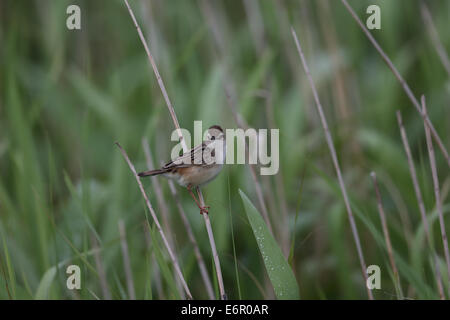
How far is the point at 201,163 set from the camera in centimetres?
190

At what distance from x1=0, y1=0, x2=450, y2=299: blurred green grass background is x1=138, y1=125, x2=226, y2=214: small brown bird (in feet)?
1.61

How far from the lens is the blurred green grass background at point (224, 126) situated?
8.91ft

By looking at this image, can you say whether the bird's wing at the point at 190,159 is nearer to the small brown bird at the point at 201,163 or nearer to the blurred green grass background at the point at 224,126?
the small brown bird at the point at 201,163

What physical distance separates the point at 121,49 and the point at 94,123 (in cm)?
91

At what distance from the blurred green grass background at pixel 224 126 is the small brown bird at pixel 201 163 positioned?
0.49 metres

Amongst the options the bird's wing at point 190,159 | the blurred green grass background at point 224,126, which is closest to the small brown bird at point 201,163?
the bird's wing at point 190,159

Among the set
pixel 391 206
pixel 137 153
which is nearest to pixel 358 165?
pixel 391 206

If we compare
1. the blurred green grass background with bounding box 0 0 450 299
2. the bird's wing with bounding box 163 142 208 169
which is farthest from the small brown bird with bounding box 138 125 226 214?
the blurred green grass background with bounding box 0 0 450 299

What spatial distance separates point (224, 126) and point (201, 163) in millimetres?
1662

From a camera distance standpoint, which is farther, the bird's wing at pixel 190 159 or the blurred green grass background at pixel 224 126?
the blurred green grass background at pixel 224 126

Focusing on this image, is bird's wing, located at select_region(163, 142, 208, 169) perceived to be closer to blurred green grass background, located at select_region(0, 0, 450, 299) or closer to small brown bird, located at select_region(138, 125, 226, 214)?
small brown bird, located at select_region(138, 125, 226, 214)

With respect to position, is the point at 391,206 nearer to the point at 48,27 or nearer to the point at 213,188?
the point at 213,188

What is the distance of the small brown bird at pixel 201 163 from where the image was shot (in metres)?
1.88

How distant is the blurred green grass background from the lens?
2715mm
